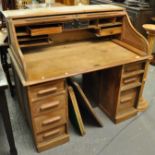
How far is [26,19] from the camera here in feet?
4.78

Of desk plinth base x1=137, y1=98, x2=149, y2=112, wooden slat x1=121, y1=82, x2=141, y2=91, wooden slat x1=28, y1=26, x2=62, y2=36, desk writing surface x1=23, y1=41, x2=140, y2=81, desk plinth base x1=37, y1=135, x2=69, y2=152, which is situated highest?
wooden slat x1=28, y1=26, x2=62, y2=36

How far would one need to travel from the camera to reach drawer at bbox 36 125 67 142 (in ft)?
5.22

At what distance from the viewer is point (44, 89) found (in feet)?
4.53

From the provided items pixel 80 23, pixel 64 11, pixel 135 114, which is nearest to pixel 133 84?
pixel 135 114

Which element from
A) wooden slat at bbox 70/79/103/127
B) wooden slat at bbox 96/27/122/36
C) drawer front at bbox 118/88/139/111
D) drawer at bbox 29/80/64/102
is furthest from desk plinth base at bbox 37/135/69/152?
wooden slat at bbox 96/27/122/36

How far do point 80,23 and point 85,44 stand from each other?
269mm

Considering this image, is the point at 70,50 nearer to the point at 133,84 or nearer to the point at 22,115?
the point at 133,84

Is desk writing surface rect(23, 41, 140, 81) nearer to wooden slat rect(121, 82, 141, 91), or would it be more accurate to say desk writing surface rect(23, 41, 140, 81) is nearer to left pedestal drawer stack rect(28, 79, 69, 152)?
left pedestal drawer stack rect(28, 79, 69, 152)

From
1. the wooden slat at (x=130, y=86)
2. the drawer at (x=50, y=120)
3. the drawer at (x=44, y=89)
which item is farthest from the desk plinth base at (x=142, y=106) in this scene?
the drawer at (x=44, y=89)

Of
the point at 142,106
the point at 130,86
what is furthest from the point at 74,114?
the point at 142,106

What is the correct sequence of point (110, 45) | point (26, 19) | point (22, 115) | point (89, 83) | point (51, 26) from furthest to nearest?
point (89, 83), point (22, 115), point (110, 45), point (51, 26), point (26, 19)

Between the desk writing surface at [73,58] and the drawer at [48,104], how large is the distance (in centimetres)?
20

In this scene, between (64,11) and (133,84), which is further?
(133,84)

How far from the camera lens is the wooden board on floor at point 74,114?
165 cm
